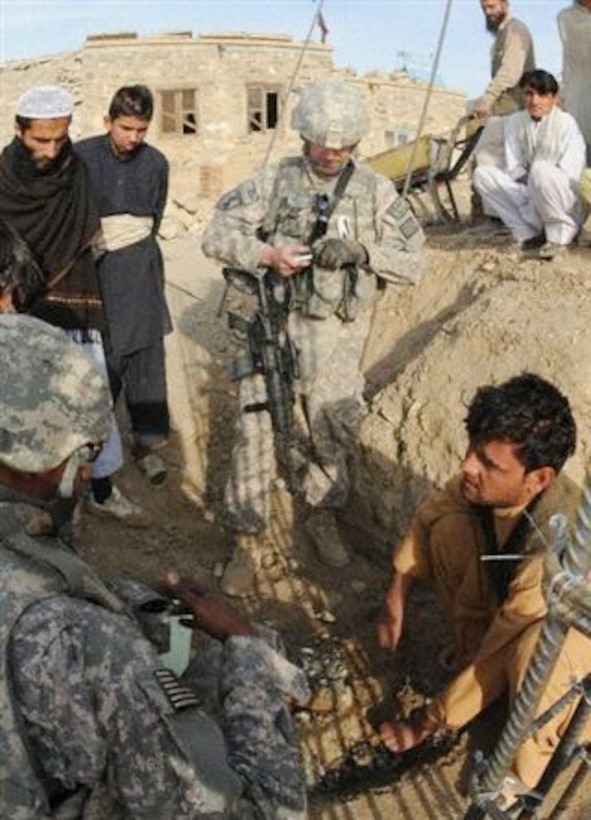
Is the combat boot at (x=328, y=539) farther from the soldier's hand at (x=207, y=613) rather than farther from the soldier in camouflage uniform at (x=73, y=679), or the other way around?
the soldier in camouflage uniform at (x=73, y=679)

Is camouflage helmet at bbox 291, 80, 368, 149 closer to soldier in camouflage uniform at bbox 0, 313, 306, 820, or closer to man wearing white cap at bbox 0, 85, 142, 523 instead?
man wearing white cap at bbox 0, 85, 142, 523

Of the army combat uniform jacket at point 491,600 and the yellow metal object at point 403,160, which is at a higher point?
the yellow metal object at point 403,160

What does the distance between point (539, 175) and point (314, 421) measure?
2.22 m

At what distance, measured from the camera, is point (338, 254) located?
135 inches

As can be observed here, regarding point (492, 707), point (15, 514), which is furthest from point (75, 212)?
point (492, 707)

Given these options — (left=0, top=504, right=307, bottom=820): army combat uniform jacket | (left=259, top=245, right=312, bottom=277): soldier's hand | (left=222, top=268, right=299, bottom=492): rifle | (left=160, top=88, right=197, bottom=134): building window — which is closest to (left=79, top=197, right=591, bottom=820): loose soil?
(left=222, top=268, right=299, bottom=492): rifle

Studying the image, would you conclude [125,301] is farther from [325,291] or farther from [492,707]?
[492,707]

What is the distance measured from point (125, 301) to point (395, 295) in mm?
2038

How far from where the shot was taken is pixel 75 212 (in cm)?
336

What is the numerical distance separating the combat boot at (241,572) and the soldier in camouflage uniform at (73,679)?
2.32 meters

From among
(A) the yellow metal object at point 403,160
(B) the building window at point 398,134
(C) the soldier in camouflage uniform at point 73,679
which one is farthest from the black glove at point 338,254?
(B) the building window at point 398,134

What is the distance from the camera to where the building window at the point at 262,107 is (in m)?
18.9

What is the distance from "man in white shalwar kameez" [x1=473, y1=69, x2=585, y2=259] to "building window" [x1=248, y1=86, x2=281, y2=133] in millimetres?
14471

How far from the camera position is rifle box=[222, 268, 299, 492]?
366 cm
